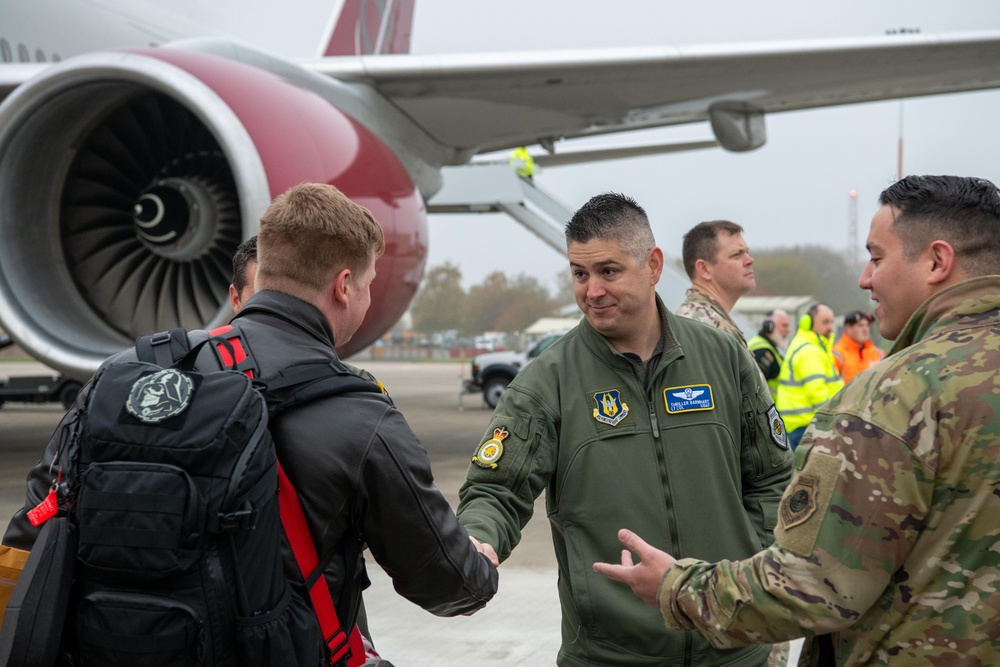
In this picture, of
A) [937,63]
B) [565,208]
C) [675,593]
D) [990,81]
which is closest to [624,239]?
[675,593]

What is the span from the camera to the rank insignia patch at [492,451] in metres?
2.29

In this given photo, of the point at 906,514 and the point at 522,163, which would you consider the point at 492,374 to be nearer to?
the point at 522,163

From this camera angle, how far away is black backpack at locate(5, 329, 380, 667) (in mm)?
1395

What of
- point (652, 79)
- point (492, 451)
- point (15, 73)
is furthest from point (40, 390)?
point (492, 451)

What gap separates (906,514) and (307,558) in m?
0.92

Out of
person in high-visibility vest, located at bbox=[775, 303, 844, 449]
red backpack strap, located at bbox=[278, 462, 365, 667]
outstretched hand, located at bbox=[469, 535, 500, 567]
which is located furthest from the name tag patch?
person in high-visibility vest, located at bbox=[775, 303, 844, 449]

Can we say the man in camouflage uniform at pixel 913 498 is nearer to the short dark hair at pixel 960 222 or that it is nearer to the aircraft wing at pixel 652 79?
the short dark hair at pixel 960 222

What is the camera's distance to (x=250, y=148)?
18.7 feet

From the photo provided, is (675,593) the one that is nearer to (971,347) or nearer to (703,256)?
(971,347)

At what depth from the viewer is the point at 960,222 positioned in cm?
155

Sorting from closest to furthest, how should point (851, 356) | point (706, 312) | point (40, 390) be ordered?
1. point (706, 312)
2. point (851, 356)
3. point (40, 390)

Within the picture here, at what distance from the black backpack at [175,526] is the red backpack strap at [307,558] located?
0.08 m

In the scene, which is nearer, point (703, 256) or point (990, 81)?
point (703, 256)

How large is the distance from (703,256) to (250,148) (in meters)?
3.03
